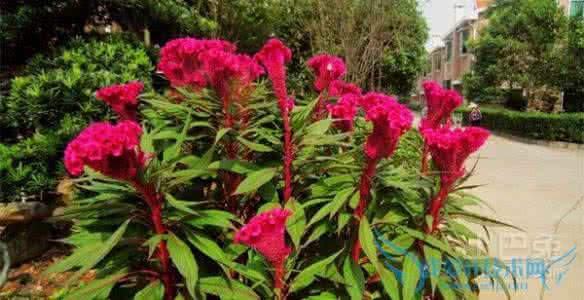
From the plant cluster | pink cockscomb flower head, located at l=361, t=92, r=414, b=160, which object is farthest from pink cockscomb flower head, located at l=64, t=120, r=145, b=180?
pink cockscomb flower head, located at l=361, t=92, r=414, b=160

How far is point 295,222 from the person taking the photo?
1619mm

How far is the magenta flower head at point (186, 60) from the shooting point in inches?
72.2

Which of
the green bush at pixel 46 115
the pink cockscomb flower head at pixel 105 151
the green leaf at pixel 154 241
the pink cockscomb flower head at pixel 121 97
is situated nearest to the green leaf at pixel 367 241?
the green leaf at pixel 154 241

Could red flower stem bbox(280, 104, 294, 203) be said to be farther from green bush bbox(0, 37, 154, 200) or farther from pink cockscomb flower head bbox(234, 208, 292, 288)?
green bush bbox(0, 37, 154, 200)

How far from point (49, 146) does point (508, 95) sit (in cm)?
2588

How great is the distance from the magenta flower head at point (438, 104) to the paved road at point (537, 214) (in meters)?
0.33

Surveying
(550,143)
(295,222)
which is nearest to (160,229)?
(295,222)

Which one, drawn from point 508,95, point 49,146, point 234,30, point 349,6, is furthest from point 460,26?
point 49,146

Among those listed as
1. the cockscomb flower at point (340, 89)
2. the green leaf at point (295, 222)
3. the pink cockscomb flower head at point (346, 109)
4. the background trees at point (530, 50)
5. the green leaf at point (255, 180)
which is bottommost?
the green leaf at point (295, 222)

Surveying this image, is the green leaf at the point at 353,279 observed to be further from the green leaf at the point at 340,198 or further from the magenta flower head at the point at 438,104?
the magenta flower head at the point at 438,104

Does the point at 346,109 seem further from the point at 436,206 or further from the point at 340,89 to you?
the point at 436,206

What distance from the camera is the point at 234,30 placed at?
9109mm

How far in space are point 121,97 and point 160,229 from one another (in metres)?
0.66

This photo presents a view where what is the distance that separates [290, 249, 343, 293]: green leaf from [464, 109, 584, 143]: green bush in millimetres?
17187
